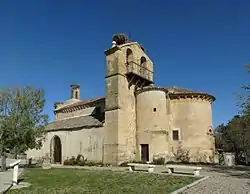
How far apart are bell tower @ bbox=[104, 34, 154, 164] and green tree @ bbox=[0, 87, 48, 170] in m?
8.05

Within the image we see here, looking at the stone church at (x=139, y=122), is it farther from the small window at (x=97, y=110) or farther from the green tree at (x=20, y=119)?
the green tree at (x=20, y=119)

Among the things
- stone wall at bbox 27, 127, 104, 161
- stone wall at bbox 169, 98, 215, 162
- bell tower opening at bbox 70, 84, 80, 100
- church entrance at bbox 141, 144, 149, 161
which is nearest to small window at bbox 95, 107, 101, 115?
stone wall at bbox 27, 127, 104, 161

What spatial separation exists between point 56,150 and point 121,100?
1468cm

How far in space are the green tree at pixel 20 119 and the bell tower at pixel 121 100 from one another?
26.4 ft

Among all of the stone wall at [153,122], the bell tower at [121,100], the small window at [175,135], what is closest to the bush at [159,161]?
the stone wall at [153,122]

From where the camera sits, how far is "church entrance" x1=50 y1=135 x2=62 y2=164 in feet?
134

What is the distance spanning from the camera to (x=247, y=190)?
1248 centimetres

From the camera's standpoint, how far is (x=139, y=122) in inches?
1378

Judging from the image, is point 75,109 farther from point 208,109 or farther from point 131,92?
point 208,109

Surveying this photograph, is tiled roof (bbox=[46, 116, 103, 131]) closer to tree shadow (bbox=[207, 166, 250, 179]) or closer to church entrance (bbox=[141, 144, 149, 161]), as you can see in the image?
church entrance (bbox=[141, 144, 149, 161])

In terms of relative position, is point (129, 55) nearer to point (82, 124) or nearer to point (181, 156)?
point (82, 124)

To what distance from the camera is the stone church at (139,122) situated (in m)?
33.1

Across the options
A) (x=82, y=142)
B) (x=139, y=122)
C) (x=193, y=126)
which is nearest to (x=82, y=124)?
(x=82, y=142)

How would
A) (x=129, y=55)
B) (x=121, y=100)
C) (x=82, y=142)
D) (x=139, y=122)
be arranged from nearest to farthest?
(x=121, y=100), (x=139, y=122), (x=82, y=142), (x=129, y=55)
